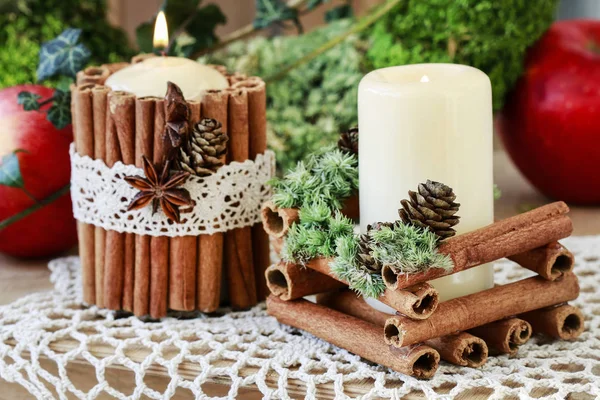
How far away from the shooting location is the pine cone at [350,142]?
2.53 feet

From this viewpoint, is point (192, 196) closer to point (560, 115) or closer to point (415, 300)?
point (415, 300)

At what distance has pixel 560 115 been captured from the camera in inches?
44.5

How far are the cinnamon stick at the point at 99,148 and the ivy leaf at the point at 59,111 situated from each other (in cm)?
13

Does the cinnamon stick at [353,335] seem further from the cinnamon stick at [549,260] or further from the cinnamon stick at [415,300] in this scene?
the cinnamon stick at [549,260]

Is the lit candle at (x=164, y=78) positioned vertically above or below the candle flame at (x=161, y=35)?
below

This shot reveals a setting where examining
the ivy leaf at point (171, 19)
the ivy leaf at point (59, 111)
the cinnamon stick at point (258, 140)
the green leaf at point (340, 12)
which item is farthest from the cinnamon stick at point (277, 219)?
the green leaf at point (340, 12)

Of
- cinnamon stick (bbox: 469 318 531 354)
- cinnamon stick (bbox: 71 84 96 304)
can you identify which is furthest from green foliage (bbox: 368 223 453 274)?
cinnamon stick (bbox: 71 84 96 304)

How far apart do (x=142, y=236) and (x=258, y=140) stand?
0.49 ft

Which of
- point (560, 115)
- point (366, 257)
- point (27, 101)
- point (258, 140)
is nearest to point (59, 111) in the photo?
point (27, 101)

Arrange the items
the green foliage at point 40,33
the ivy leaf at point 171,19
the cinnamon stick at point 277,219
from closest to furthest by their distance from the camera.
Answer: the cinnamon stick at point 277,219 → the ivy leaf at point 171,19 → the green foliage at point 40,33

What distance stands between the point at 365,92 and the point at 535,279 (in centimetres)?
23

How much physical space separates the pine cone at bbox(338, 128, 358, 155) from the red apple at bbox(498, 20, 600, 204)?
472 mm

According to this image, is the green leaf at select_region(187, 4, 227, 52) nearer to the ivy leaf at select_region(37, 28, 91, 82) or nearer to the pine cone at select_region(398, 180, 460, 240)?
the ivy leaf at select_region(37, 28, 91, 82)

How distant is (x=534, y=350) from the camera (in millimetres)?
713
